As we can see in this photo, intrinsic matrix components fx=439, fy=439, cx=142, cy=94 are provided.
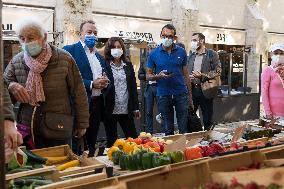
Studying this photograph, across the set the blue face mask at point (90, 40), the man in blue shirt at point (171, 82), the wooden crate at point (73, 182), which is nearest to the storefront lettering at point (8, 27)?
the man in blue shirt at point (171, 82)

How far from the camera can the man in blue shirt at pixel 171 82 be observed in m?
6.75

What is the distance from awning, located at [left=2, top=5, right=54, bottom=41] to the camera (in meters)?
11.0

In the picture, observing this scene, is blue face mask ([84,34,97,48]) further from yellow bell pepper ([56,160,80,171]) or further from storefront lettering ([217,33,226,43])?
storefront lettering ([217,33,226,43])

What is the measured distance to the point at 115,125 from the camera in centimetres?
614

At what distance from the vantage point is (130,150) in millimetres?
4426

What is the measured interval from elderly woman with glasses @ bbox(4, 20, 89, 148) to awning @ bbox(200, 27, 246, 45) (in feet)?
44.3

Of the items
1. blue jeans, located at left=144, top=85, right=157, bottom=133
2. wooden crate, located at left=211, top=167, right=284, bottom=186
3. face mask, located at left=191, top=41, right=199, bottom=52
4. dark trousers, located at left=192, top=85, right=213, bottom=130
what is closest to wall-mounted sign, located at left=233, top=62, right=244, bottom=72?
dark trousers, located at left=192, top=85, right=213, bottom=130

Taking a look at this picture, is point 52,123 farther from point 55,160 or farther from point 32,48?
point 32,48

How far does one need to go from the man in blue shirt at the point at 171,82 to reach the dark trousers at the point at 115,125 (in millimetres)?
794

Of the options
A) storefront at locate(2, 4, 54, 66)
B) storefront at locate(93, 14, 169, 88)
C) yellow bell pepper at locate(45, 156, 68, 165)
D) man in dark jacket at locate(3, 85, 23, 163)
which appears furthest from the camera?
storefront at locate(93, 14, 169, 88)

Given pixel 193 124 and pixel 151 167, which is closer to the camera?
pixel 151 167

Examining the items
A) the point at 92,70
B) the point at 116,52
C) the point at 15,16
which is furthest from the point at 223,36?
the point at 92,70

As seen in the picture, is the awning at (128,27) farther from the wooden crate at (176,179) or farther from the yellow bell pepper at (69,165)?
the wooden crate at (176,179)

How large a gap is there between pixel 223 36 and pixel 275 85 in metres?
12.1
